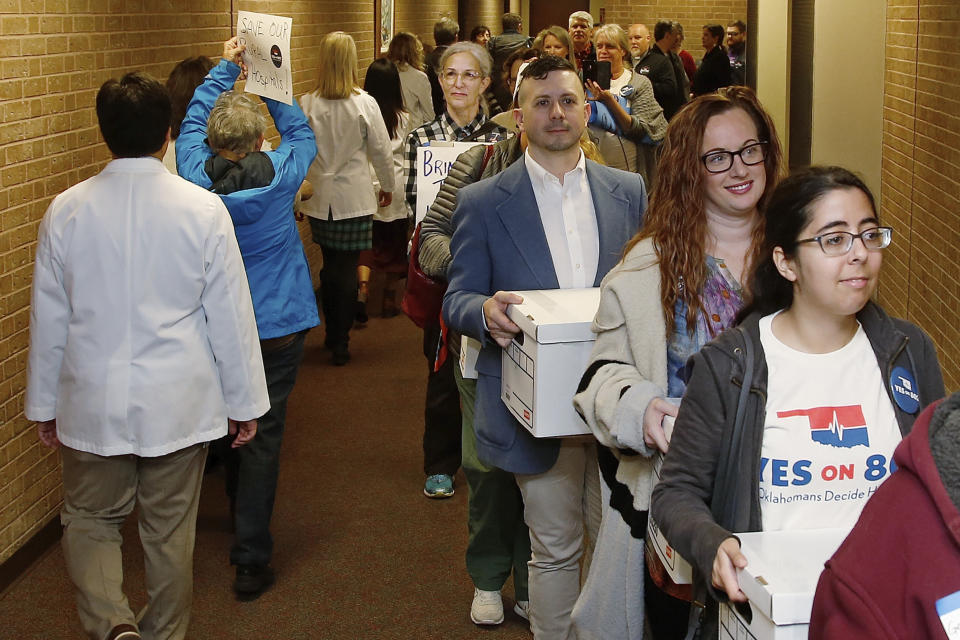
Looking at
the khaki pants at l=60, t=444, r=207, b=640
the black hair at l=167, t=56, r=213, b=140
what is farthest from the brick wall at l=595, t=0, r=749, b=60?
the khaki pants at l=60, t=444, r=207, b=640

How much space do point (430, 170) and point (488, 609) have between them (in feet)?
5.18

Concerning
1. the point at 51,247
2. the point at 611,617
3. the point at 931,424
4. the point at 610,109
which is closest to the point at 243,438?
the point at 51,247

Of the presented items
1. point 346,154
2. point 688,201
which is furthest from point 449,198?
point 346,154

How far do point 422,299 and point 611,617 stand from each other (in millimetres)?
1636

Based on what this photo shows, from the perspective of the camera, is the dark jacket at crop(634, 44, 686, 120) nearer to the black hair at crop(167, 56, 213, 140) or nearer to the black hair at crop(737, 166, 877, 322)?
the black hair at crop(167, 56, 213, 140)

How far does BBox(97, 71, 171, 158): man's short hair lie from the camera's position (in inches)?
126

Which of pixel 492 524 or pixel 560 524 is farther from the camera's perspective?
pixel 492 524

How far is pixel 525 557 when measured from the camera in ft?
13.1

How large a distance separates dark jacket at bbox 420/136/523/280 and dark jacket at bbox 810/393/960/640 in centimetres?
256

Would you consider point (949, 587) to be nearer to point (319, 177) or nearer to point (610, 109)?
point (610, 109)

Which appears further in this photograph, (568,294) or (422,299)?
(422,299)

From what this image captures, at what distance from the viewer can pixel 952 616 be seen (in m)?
1.13

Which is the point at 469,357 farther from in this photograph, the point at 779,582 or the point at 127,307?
the point at 779,582

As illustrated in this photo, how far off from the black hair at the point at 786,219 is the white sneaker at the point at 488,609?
2.01m
